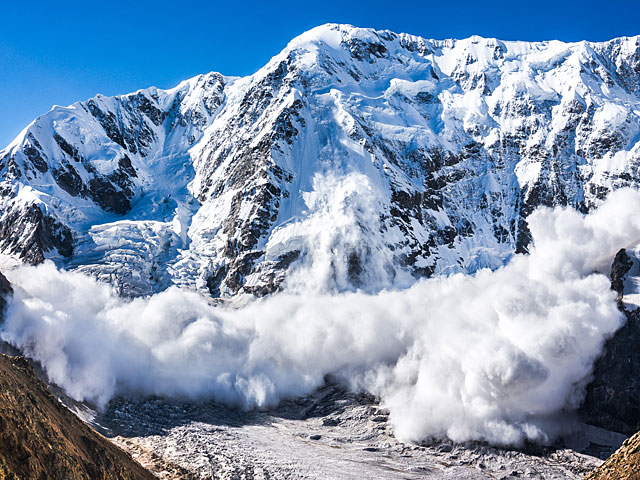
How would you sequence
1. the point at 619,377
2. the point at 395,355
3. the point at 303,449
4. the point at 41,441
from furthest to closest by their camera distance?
the point at 395,355, the point at 619,377, the point at 303,449, the point at 41,441

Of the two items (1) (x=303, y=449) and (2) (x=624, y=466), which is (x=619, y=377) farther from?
(2) (x=624, y=466)

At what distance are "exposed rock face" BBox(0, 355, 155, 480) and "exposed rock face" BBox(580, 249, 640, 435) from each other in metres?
115

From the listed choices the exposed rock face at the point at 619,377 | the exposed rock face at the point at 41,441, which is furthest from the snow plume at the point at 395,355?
the exposed rock face at the point at 41,441

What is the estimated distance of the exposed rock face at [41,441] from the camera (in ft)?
151

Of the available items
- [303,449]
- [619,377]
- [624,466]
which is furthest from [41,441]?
[619,377]

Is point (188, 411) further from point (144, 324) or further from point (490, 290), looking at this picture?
point (490, 290)

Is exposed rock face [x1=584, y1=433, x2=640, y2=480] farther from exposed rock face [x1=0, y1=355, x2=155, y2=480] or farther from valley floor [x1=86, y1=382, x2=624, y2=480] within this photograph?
valley floor [x1=86, y1=382, x2=624, y2=480]

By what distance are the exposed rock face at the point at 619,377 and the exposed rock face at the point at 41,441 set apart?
115m

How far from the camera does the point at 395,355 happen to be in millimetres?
194500

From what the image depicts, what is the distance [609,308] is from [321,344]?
3474 inches

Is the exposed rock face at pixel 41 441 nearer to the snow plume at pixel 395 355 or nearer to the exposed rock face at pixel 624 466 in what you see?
the exposed rock face at pixel 624 466

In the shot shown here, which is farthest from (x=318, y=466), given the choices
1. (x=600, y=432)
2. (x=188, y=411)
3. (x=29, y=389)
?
(x=29, y=389)

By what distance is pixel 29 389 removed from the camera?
63750mm

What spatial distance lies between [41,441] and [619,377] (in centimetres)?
13914
